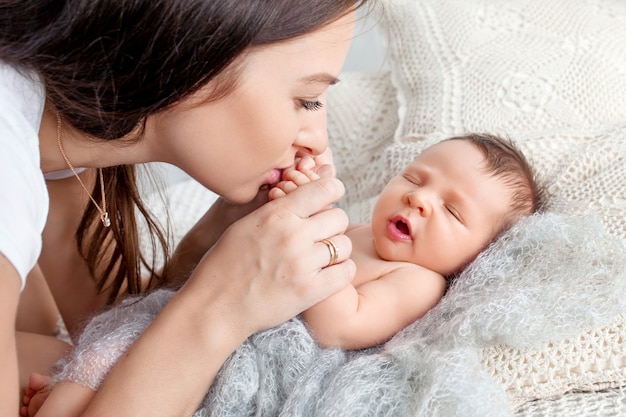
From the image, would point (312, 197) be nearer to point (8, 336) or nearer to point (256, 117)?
point (256, 117)

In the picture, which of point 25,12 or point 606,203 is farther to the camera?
point 606,203

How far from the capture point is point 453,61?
5.49 ft

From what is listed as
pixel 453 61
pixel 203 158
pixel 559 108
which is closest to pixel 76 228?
pixel 203 158

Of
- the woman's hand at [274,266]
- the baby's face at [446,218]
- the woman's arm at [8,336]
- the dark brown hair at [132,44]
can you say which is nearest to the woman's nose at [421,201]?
the baby's face at [446,218]

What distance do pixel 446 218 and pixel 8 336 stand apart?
2.31ft

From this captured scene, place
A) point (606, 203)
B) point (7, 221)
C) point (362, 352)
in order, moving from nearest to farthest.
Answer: point (7, 221) < point (362, 352) < point (606, 203)

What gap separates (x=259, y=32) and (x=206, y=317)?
0.38 metres

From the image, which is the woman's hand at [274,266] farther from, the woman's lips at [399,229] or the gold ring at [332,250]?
the woman's lips at [399,229]

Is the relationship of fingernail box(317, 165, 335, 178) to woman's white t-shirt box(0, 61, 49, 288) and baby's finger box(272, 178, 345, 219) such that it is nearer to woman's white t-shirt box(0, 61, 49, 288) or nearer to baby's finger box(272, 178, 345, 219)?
baby's finger box(272, 178, 345, 219)

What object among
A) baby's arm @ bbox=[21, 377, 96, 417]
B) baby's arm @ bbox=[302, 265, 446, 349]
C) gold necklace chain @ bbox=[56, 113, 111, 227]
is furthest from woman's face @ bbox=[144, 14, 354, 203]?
baby's arm @ bbox=[21, 377, 96, 417]

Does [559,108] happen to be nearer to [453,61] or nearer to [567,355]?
[453,61]

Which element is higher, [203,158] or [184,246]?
[203,158]

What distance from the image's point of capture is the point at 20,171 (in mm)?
896

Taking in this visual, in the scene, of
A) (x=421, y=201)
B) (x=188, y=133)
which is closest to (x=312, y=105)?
(x=188, y=133)
